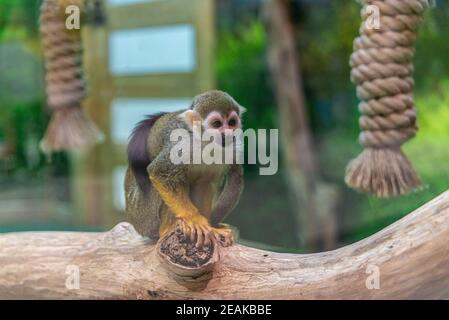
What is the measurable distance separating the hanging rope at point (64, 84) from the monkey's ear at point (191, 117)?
22.2 inches

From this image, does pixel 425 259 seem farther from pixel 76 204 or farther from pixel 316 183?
pixel 316 183

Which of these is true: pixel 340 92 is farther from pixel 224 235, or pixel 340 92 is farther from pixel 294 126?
pixel 224 235

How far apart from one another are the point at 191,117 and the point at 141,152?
0.48 ft

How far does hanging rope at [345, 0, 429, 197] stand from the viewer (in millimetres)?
1171

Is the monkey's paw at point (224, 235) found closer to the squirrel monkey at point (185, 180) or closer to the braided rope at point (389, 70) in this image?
the squirrel monkey at point (185, 180)

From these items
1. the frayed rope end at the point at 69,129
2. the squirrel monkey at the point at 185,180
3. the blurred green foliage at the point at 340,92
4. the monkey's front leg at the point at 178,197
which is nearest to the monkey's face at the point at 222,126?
the squirrel monkey at the point at 185,180

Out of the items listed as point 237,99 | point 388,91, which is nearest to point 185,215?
point 237,99

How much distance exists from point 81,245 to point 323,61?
209 centimetres

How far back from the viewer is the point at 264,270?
1.12 meters

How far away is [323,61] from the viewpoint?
3.04 meters

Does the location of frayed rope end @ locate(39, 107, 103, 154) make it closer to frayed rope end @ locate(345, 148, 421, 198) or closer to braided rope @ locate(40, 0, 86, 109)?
braided rope @ locate(40, 0, 86, 109)

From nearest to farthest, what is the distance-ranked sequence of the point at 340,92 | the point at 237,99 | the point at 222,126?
1. the point at 222,126
2. the point at 237,99
3. the point at 340,92

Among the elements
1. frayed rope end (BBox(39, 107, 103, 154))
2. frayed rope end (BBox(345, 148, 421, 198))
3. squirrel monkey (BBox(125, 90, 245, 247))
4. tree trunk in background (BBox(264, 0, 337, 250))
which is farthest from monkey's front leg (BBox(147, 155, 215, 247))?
tree trunk in background (BBox(264, 0, 337, 250))

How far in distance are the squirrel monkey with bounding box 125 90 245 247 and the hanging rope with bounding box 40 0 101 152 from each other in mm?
382
